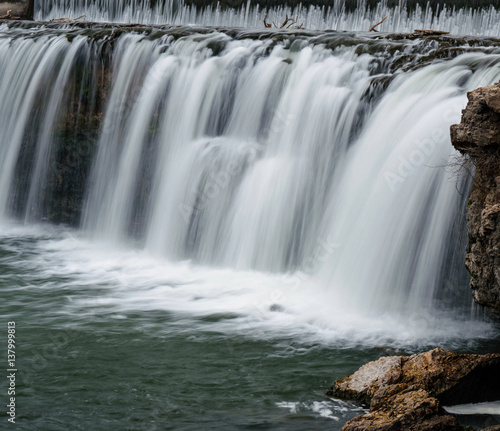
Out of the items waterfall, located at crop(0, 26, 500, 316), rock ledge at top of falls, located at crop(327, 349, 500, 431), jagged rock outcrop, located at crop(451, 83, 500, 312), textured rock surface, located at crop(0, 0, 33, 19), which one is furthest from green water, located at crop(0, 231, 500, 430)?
textured rock surface, located at crop(0, 0, 33, 19)

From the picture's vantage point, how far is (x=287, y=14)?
49.0 ft

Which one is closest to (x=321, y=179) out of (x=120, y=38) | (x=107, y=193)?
(x=107, y=193)

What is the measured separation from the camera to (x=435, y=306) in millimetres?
7188

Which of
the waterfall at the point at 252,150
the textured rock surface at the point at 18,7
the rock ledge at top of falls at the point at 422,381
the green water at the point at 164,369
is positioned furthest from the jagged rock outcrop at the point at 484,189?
the textured rock surface at the point at 18,7

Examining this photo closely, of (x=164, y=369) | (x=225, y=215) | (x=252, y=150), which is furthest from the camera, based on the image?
(x=252, y=150)

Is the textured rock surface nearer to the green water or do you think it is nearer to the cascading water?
the cascading water

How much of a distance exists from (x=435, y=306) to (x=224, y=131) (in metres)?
4.01

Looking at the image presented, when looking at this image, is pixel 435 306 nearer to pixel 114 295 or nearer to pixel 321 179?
pixel 321 179

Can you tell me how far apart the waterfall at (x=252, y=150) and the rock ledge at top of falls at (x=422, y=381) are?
1685 millimetres

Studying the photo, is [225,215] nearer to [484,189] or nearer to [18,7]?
[484,189]

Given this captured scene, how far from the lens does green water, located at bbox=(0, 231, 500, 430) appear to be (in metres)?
5.34

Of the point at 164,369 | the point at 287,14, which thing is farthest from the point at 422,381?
the point at 287,14

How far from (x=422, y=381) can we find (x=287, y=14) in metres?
10.7

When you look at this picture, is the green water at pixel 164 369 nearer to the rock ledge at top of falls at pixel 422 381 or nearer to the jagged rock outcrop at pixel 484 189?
the rock ledge at top of falls at pixel 422 381
